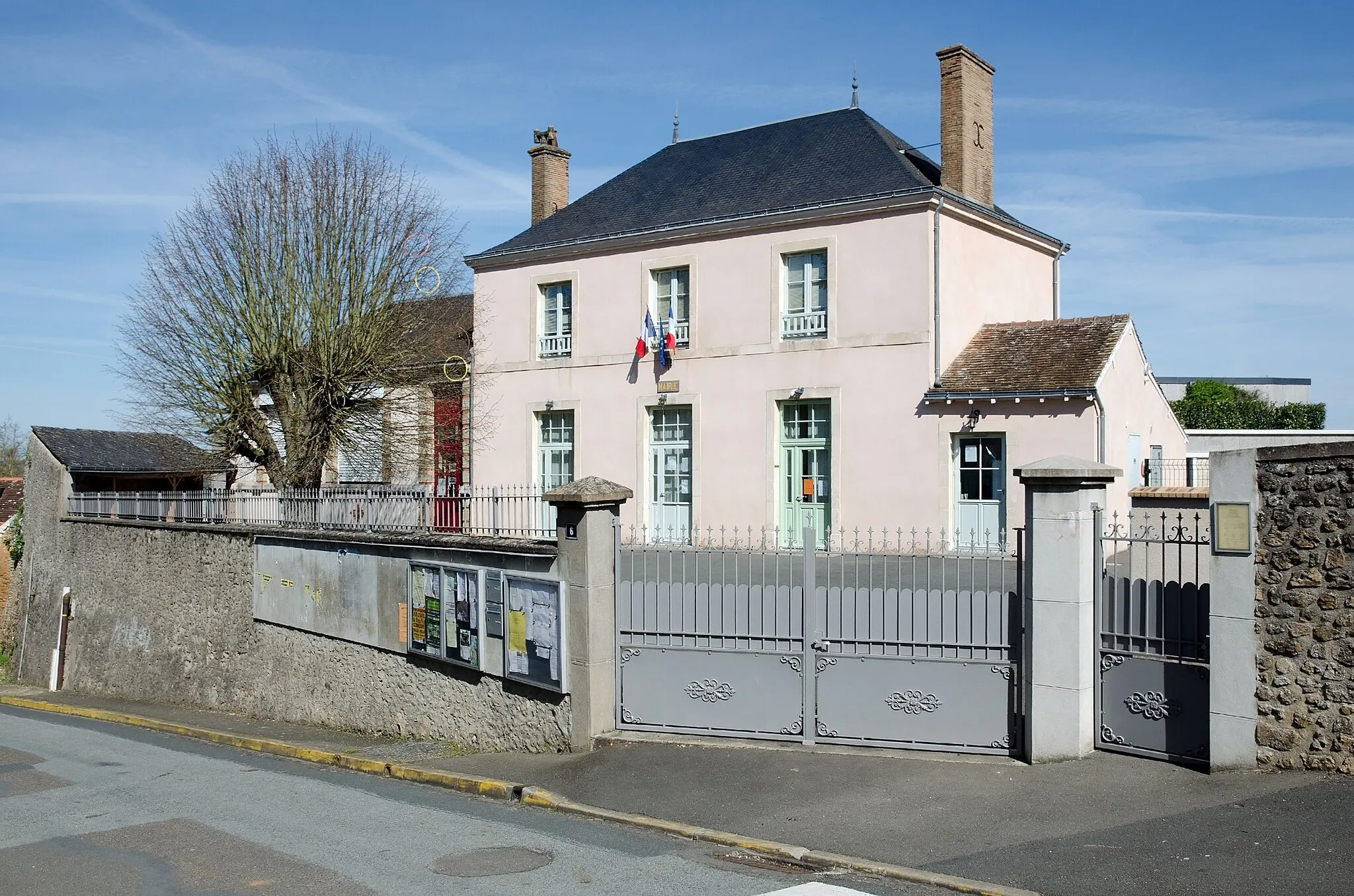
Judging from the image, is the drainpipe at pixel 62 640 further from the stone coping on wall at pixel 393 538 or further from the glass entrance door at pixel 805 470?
the glass entrance door at pixel 805 470

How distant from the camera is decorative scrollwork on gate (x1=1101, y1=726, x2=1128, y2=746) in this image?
8.34m

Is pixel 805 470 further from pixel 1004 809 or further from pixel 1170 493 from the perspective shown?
pixel 1004 809

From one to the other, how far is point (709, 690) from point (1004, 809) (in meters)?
2.89

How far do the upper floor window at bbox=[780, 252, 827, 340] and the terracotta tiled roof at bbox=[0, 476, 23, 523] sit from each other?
2191cm

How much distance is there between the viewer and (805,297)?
21438mm

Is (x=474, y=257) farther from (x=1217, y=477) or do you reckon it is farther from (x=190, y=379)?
(x=1217, y=477)

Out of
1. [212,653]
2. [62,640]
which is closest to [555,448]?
[212,653]

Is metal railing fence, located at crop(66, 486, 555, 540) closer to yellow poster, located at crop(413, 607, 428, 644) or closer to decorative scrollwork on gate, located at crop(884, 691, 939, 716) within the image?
yellow poster, located at crop(413, 607, 428, 644)

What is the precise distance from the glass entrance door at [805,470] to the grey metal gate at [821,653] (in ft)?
35.5

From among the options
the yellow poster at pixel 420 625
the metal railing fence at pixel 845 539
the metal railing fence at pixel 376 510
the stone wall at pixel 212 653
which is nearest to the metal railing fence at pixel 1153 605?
the stone wall at pixel 212 653

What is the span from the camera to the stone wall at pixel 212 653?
11.5 m

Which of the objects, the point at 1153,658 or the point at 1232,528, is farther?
the point at 1153,658

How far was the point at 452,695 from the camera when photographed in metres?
11.8

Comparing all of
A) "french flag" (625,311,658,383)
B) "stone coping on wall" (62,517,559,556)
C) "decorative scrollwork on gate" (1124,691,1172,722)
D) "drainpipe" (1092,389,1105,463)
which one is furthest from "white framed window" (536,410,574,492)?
"decorative scrollwork on gate" (1124,691,1172,722)
